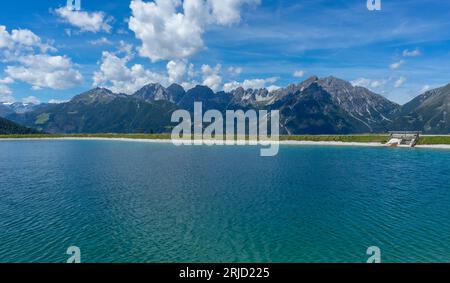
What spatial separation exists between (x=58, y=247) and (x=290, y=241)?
26.0 m

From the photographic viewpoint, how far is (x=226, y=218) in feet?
147

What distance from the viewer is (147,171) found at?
93250 mm

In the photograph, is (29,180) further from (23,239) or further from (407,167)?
(407,167)

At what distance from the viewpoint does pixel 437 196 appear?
58.4m

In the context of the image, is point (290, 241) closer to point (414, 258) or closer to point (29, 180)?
point (414, 258)

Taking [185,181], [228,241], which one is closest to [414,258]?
[228,241]

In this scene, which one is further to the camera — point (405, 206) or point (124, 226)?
point (405, 206)

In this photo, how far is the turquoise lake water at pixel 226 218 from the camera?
33.5 metres

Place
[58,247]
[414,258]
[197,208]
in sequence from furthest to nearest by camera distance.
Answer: [197,208], [58,247], [414,258]

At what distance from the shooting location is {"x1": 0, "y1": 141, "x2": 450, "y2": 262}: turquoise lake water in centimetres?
3347

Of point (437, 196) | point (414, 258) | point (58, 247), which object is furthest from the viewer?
point (437, 196)

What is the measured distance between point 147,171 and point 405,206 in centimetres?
6721
